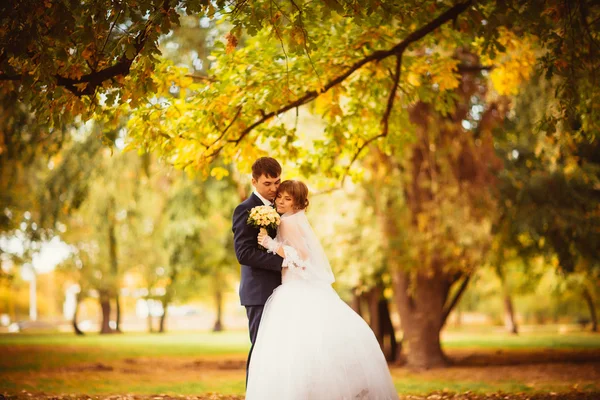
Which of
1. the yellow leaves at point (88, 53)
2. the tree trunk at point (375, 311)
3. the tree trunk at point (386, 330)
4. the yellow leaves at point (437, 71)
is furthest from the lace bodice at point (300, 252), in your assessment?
the tree trunk at point (386, 330)

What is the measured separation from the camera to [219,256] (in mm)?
20359

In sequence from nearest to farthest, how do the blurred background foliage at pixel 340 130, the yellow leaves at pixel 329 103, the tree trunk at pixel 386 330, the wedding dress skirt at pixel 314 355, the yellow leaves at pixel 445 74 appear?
the wedding dress skirt at pixel 314 355
the blurred background foliage at pixel 340 130
the yellow leaves at pixel 329 103
the yellow leaves at pixel 445 74
the tree trunk at pixel 386 330

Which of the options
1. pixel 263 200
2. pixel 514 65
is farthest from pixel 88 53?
pixel 514 65

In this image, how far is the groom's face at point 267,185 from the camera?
5.68m

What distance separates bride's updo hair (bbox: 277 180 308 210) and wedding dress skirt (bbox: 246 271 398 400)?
2.74 ft

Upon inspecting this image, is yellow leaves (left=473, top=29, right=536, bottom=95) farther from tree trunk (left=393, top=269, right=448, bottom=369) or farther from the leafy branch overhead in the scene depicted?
tree trunk (left=393, top=269, right=448, bottom=369)

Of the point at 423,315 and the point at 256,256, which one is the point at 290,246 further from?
the point at 423,315

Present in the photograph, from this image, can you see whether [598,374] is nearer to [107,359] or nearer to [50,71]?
[50,71]

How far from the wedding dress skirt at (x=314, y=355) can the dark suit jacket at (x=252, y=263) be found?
26cm

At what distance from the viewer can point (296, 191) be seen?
5645mm

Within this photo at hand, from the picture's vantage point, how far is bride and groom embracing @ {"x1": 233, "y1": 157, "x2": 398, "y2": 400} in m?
4.77

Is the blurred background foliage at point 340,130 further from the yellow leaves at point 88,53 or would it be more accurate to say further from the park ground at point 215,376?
the park ground at point 215,376

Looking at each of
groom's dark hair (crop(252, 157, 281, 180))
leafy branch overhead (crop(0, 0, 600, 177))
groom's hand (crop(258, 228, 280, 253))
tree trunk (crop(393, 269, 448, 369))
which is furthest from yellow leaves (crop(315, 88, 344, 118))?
tree trunk (crop(393, 269, 448, 369))

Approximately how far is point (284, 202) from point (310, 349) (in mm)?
1404
